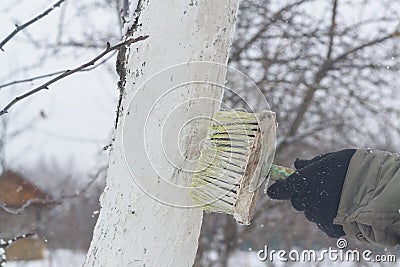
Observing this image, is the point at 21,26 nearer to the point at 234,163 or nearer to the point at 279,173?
the point at 234,163

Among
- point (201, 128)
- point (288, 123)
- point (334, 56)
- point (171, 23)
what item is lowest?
point (201, 128)

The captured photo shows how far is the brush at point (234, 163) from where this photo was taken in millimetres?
983

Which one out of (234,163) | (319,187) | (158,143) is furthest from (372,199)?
(158,143)

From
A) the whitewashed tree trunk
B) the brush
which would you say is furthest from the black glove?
the whitewashed tree trunk

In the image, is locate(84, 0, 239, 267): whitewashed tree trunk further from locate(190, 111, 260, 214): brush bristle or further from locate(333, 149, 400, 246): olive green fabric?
locate(333, 149, 400, 246): olive green fabric

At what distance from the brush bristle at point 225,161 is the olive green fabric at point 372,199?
0.28 metres

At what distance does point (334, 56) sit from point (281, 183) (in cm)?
223

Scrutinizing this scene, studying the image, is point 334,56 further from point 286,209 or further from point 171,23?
point 171,23

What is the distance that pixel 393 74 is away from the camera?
309cm

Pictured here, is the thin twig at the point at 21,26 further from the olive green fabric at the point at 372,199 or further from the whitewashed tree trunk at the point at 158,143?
the olive green fabric at the point at 372,199

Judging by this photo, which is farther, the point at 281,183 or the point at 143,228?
the point at 281,183

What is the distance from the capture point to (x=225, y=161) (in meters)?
1.01

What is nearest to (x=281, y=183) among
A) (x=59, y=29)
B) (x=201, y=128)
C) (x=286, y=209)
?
(x=201, y=128)

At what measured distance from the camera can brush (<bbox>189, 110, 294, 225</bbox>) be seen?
0.98 m
